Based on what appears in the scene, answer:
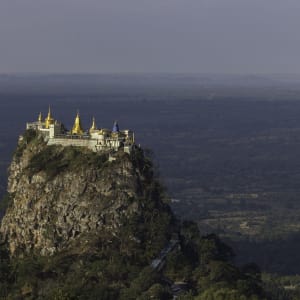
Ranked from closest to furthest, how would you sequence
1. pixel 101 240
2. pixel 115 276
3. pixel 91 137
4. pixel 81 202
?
pixel 115 276 < pixel 101 240 < pixel 81 202 < pixel 91 137

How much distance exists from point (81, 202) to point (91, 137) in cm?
537

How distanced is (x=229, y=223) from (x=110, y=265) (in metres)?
71.1

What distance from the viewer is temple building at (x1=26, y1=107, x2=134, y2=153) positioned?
66312mm

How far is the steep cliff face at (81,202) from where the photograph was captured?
208 ft

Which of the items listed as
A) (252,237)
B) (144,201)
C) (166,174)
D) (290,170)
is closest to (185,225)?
(144,201)

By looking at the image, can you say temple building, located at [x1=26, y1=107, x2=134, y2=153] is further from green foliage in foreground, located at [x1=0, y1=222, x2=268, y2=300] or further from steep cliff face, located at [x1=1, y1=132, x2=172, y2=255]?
green foliage in foreground, located at [x1=0, y1=222, x2=268, y2=300]

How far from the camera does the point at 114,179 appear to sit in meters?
64.3

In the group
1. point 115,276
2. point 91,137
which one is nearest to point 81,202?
point 91,137

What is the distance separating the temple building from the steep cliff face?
2.16 feet

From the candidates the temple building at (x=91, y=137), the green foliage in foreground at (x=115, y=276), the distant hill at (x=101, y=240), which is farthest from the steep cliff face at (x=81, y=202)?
the green foliage in foreground at (x=115, y=276)

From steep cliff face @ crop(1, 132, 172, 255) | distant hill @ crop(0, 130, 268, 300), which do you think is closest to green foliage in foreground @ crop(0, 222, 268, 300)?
distant hill @ crop(0, 130, 268, 300)

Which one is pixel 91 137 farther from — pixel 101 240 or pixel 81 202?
pixel 101 240

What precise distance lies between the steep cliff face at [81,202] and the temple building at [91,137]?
659 mm

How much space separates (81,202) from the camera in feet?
211
